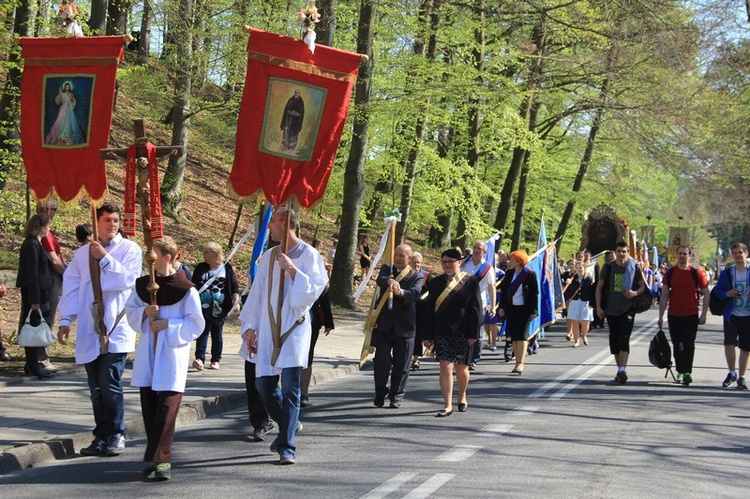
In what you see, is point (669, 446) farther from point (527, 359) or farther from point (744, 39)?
point (744, 39)

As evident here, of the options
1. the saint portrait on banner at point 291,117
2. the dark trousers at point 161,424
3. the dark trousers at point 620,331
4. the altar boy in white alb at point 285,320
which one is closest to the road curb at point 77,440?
the dark trousers at point 161,424

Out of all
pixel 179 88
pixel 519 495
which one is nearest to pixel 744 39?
pixel 179 88

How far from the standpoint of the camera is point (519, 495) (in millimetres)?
7402

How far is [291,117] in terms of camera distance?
31.4 ft

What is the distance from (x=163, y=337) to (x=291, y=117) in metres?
2.61

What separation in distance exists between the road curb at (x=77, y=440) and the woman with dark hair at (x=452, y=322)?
93.4 inches

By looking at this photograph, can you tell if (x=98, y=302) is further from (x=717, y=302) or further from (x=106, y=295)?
(x=717, y=302)

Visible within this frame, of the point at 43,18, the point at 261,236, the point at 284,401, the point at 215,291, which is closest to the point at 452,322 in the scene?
the point at 261,236

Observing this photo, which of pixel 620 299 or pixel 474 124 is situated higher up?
pixel 474 124

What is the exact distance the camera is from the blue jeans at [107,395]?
337 inches

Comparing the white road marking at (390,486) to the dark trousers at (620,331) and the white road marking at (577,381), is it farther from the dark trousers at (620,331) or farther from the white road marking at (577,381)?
the dark trousers at (620,331)

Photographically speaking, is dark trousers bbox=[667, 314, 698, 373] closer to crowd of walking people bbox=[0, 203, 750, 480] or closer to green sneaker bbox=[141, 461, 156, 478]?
crowd of walking people bbox=[0, 203, 750, 480]

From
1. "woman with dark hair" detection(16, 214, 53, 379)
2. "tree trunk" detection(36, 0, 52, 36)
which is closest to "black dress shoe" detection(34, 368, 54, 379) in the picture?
"woman with dark hair" detection(16, 214, 53, 379)

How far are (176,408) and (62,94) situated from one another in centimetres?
405
